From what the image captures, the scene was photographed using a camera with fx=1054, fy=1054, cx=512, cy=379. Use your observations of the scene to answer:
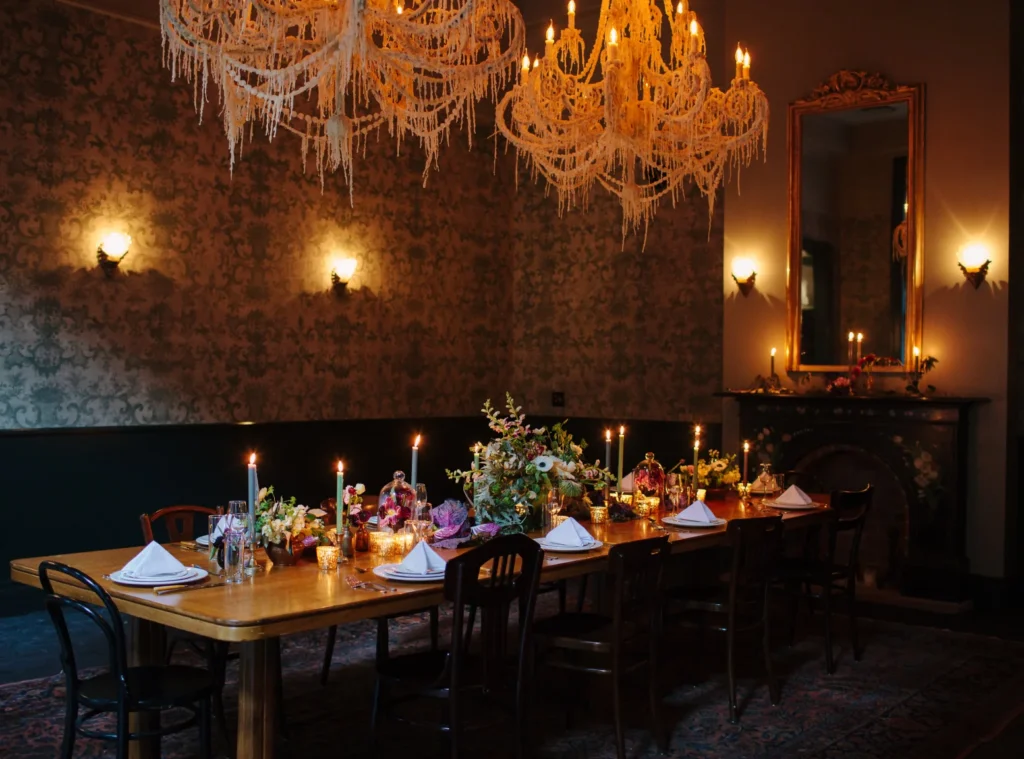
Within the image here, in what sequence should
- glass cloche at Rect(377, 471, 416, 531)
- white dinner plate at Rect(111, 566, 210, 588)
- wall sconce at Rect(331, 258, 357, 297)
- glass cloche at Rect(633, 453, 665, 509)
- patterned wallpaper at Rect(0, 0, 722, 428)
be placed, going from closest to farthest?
white dinner plate at Rect(111, 566, 210, 588)
glass cloche at Rect(377, 471, 416, 531)
glass cloche at Rect(633, 453, 665, 509)
patterned wallpaper at Rect(0, 0, 722, 428)
wall sconce at Rect(331, 258, 357, 297)

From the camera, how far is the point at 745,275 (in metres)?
8.34

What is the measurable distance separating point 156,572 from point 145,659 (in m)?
0.51

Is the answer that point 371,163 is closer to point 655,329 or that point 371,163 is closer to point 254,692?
point 655,329

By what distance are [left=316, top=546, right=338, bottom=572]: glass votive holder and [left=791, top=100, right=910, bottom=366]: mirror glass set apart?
5.11m

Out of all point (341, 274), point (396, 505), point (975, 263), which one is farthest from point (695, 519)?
point (341, 274)

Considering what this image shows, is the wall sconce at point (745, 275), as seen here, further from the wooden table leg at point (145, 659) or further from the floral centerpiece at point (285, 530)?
the wooden table leg at point (145, 659)

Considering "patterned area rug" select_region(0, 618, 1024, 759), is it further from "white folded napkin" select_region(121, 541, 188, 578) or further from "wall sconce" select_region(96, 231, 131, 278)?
"wall sconce" select_region(96, 231, 131, 278)

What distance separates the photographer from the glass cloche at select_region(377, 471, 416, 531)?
13.7ft

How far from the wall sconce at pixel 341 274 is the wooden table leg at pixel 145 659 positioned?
16.4 feet

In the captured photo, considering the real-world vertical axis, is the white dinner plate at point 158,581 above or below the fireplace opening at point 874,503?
above

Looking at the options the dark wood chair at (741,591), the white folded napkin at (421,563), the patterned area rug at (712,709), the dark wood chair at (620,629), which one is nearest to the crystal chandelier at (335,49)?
the white folded napkin at (421,563)

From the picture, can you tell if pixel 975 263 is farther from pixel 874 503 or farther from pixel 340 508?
pixel 340 508

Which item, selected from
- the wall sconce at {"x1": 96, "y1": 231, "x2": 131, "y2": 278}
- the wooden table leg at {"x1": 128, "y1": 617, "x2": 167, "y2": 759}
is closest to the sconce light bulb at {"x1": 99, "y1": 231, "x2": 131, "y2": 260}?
the wall sconce at {"x1": 96, "y1": 231, "x2": 131, "y2": 278}

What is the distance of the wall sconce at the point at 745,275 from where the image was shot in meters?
8.32
